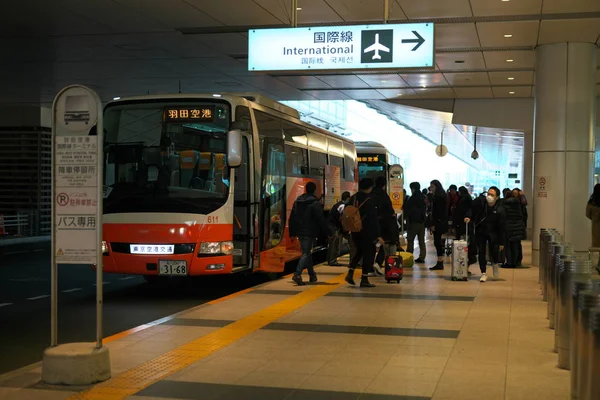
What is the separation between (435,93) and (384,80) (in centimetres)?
384

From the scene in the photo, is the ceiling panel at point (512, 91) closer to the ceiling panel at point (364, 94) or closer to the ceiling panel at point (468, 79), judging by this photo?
the ceiling panel at point (468, 79)

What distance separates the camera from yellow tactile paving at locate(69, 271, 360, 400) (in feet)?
21.9

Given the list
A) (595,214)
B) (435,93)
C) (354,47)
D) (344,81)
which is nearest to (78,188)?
(354,47)

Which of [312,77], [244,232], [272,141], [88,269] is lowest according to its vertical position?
[88,269]

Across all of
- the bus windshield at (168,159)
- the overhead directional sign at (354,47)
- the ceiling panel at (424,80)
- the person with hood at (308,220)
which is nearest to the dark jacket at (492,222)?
the person with hood at (308,220)

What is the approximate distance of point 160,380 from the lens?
7.01 m

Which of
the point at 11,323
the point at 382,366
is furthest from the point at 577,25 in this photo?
the point at 11,323

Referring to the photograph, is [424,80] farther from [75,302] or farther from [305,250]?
[75,302]

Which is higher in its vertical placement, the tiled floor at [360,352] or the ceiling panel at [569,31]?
the ceiling panel at [569,31]

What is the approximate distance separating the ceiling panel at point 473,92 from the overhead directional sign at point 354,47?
1468cm

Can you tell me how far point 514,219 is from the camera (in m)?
18.1

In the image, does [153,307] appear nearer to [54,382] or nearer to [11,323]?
[11,323]

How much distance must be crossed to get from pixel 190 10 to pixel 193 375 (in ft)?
32.2

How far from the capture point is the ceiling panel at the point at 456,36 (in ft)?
54.0
